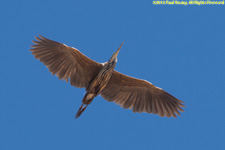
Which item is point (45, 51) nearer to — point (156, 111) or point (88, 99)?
point (88, 99)

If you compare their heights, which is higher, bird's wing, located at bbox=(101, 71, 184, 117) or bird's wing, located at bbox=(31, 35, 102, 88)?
bird's wing, located at bbox=(101, 71, 184, 117)

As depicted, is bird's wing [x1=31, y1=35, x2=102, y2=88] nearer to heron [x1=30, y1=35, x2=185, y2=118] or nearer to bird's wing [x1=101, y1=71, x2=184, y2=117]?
heron [x1=30, y1=35, x2=185, y2=118]

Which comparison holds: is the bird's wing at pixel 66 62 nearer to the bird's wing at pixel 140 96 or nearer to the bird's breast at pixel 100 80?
the bird's breast at pixel 100 80

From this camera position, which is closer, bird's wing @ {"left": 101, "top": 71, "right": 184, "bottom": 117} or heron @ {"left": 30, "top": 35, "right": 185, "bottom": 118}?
heron @ {"left": 30, "top": 35, "right": 185, "bottom": 118}

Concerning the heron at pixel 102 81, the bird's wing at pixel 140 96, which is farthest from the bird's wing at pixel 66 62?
the bird's wing at pixel 140 96

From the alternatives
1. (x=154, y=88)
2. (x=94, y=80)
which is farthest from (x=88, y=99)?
(x=154, y=88)

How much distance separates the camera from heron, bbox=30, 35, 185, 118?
1404cm

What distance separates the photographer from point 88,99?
562 inches

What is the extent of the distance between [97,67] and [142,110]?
8.19ft

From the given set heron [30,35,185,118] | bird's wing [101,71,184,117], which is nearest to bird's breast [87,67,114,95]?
heron [30,35,185,118]

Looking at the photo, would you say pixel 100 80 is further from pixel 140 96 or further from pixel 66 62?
pixel 140 96

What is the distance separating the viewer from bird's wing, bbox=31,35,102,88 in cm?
1402

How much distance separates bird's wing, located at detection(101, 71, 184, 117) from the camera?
1497 cm

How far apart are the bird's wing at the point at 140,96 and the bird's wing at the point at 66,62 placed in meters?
0.98
